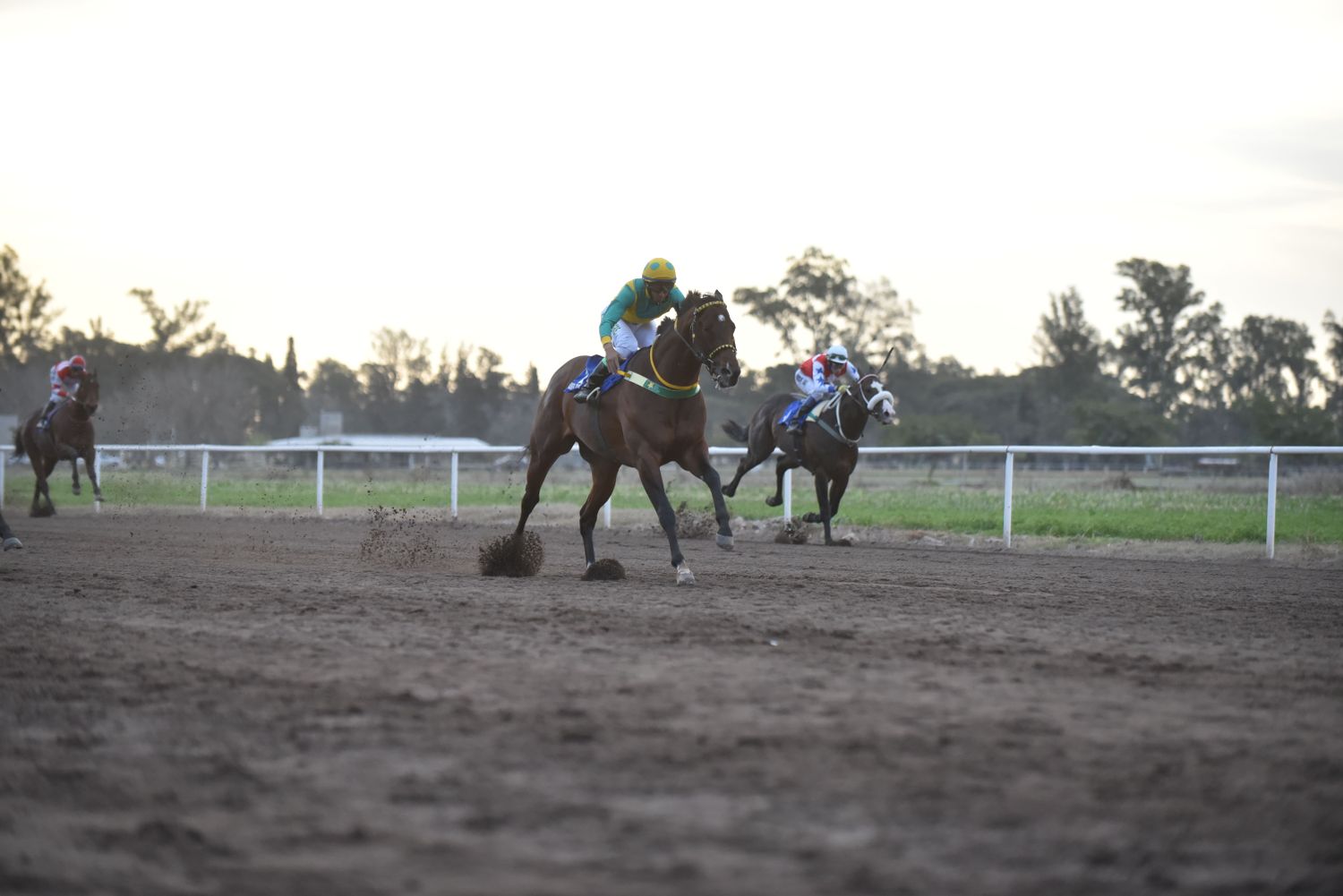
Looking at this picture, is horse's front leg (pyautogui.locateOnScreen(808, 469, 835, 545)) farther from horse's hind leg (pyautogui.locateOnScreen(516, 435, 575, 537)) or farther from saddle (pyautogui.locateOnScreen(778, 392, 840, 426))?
horse's hind leg (pyautogui.locateOnScreen(516, 435, 575, 537))

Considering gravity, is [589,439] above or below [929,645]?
above

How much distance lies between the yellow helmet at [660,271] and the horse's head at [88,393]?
1240 cm

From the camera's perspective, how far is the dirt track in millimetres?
2996

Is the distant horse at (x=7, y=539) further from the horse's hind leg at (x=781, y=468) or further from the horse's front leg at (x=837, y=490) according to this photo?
the horse's front leg at (x=837, y=490)

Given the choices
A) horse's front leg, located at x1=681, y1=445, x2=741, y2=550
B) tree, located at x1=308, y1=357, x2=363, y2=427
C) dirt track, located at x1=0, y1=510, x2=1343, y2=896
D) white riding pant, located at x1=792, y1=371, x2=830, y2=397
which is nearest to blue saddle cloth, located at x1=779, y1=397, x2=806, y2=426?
white riding pant, located at x1=792, y1=371, x2=830, y2=397

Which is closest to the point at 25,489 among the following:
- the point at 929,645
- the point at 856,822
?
the point at 929,645

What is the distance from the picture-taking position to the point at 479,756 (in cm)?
392

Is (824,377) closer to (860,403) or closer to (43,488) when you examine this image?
(860,403)

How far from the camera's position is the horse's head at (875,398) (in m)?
15.0

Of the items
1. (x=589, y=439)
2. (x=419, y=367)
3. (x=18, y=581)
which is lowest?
(x=18, y=581)

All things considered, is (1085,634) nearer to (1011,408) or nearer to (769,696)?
(769,696)

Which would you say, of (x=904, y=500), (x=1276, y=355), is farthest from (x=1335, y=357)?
(x=904, y=500)

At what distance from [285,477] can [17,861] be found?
26.5 meters

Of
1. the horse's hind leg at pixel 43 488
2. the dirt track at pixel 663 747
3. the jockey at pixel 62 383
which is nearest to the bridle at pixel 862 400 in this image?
the dirt track at pixel 663 747
